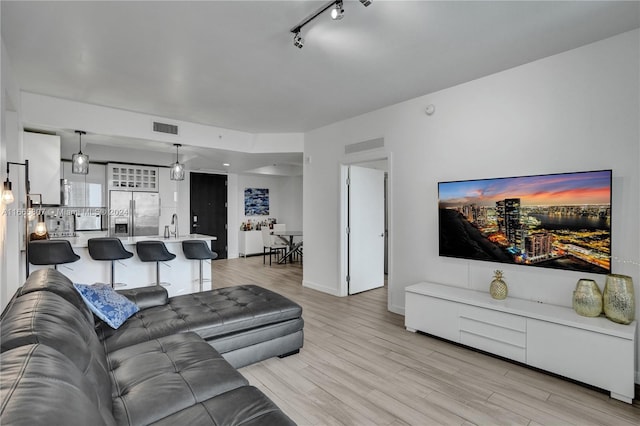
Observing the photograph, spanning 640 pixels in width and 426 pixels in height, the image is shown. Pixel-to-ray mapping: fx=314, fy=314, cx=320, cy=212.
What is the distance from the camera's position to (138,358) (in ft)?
6.11

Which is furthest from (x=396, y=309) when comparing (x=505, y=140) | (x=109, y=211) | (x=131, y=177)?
(x=131, y=177)

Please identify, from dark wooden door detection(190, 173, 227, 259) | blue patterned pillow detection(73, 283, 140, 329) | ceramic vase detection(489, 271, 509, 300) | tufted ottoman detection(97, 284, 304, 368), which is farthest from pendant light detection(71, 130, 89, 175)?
ceramic vase detection(489, 271, 509, 300)

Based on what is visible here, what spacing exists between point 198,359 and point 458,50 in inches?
123

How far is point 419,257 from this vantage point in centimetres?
389

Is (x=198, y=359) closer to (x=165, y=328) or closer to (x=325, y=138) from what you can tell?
(x=165, y=328)

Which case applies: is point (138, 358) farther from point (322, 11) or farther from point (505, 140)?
point (505, 140)

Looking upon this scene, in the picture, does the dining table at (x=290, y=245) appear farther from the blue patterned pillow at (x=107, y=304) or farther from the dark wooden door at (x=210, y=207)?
the blue patterned pillow at (x=107, y=304)

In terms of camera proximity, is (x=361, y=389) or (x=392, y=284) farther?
(x=392, y=284)


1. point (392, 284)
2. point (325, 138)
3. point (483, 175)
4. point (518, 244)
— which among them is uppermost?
point (325, 138)

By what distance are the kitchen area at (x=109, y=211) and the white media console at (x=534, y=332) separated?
3.44 m

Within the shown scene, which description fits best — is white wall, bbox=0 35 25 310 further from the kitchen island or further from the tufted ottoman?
the tufted ottoman

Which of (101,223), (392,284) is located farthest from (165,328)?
(101,223)

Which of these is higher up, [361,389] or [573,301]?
[573,301]

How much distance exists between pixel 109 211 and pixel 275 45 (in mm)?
5757
